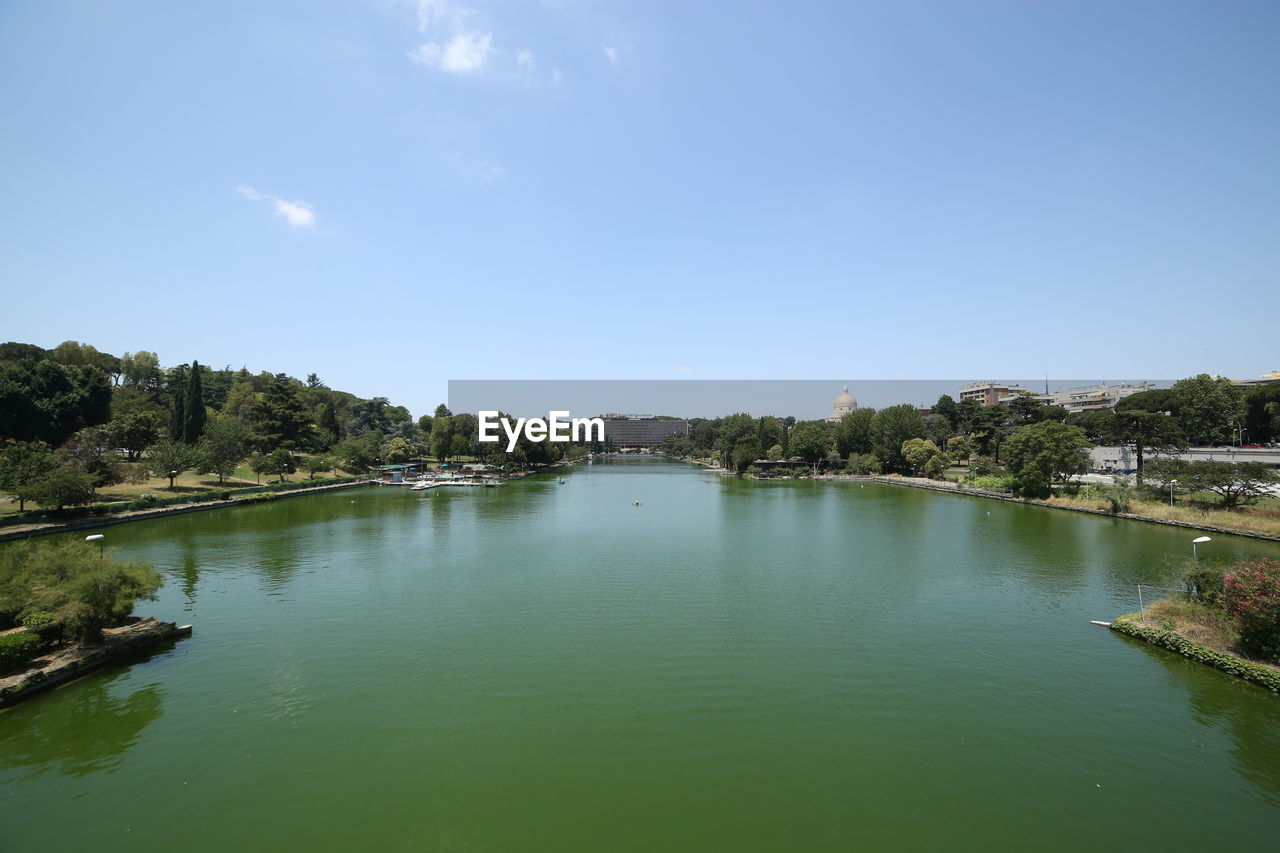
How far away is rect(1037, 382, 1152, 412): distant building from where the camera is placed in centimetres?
9056

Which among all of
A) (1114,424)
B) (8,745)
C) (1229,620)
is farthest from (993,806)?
(1114,424)

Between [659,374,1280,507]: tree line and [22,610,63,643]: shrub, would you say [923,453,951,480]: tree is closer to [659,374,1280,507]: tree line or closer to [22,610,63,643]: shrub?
[659,374,1280,507]: tree line

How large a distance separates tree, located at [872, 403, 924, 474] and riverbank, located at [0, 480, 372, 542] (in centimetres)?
5735

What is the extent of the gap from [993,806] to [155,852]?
33.9 feet

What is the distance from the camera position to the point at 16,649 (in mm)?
10391

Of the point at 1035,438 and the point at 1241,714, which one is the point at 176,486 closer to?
the point at 1241,714

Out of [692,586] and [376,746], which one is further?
[692,586]

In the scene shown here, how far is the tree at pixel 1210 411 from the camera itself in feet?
170

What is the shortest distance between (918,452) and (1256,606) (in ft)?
170

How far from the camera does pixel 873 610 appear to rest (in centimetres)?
1557

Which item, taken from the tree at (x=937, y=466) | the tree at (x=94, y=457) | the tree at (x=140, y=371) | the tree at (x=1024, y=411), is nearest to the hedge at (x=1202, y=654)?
the tree at (x=94, y=457)

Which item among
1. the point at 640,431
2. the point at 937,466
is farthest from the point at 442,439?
the point at 640,431

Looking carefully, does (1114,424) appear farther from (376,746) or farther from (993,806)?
(376,746)

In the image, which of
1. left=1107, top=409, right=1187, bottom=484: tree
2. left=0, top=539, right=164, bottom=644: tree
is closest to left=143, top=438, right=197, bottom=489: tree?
left=0, top=539, right=164, bottom=644: tree
